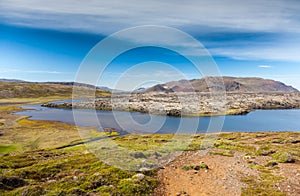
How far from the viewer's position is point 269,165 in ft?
69.1

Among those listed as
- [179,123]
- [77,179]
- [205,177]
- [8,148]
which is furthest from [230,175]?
[179,123]

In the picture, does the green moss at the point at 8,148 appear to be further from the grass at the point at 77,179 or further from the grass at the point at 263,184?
the grass at the point at 263,184

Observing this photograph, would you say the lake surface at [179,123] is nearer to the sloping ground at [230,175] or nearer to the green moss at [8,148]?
the green moss at [8,148]

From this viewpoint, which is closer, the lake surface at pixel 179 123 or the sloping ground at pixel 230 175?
the sloping ground at pixel 230 175

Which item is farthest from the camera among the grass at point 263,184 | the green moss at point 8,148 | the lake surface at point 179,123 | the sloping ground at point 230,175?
the lake surface at point 179,123

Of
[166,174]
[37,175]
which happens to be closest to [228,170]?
[166,174]

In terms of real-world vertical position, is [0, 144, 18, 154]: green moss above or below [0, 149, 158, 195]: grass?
below

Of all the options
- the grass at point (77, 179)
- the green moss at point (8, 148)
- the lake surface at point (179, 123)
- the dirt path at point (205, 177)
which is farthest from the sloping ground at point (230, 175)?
the lake surface at point (179, 123)

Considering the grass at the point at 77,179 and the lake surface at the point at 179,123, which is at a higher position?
the grass at the point at 77,179

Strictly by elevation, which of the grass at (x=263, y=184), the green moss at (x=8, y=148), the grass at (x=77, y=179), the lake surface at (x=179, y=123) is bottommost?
the green moss at (x=8, y=148)

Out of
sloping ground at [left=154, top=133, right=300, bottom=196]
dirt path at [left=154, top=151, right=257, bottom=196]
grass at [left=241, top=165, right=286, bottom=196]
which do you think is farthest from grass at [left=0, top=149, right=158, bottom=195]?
grass at [left=241, top=165, right=286, bottom=196]

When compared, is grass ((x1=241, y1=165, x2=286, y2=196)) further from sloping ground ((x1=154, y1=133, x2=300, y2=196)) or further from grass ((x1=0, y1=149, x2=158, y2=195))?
grass ((x1=0, y1=149, x2=158, y2=195))

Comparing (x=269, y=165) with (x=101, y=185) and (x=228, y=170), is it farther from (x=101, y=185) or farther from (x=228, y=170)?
(x=101, y=185)

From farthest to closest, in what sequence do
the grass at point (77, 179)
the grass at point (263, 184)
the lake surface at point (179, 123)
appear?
the lake surface at point (179, 123)
the grass at point (263, 184)
the grass at point (77, 179)
